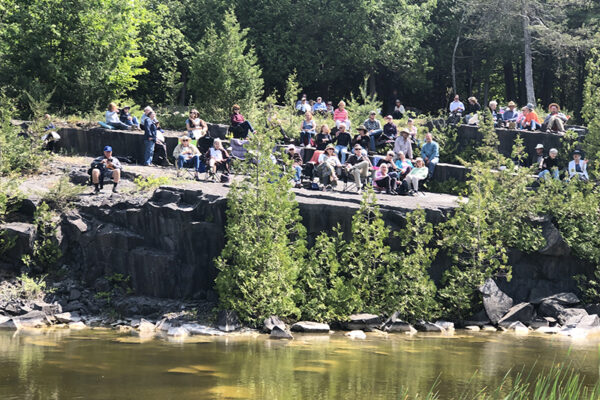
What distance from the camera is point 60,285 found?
17.7m

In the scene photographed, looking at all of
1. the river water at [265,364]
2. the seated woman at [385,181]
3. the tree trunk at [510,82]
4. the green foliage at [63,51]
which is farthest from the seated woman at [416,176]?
the tree trunk at [510,82]

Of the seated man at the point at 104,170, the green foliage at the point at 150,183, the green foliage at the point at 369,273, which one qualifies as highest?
the seated man at the point at 104,170

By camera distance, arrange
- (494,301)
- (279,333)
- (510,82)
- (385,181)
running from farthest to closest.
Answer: (510,82) < (385,181) < (494,301) < (279,333)

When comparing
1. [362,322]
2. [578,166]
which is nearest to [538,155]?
[578,166]

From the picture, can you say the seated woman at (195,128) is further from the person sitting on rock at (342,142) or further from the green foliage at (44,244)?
the green foliage at (44,244)

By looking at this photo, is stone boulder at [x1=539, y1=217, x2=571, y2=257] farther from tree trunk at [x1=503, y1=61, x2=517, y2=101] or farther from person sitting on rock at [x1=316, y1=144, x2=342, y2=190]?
tree trunk at [x1=503, y1=61, x2=517, y2=101]

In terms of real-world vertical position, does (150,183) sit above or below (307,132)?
below

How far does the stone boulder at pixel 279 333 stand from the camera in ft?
52.1

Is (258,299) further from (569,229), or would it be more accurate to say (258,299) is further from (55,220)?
(569,229)

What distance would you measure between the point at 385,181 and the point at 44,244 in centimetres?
822

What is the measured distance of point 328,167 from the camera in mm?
19469

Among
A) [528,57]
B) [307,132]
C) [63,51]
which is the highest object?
[528,57]

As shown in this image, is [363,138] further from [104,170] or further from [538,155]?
[104,170]

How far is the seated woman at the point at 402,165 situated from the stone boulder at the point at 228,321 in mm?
6324
